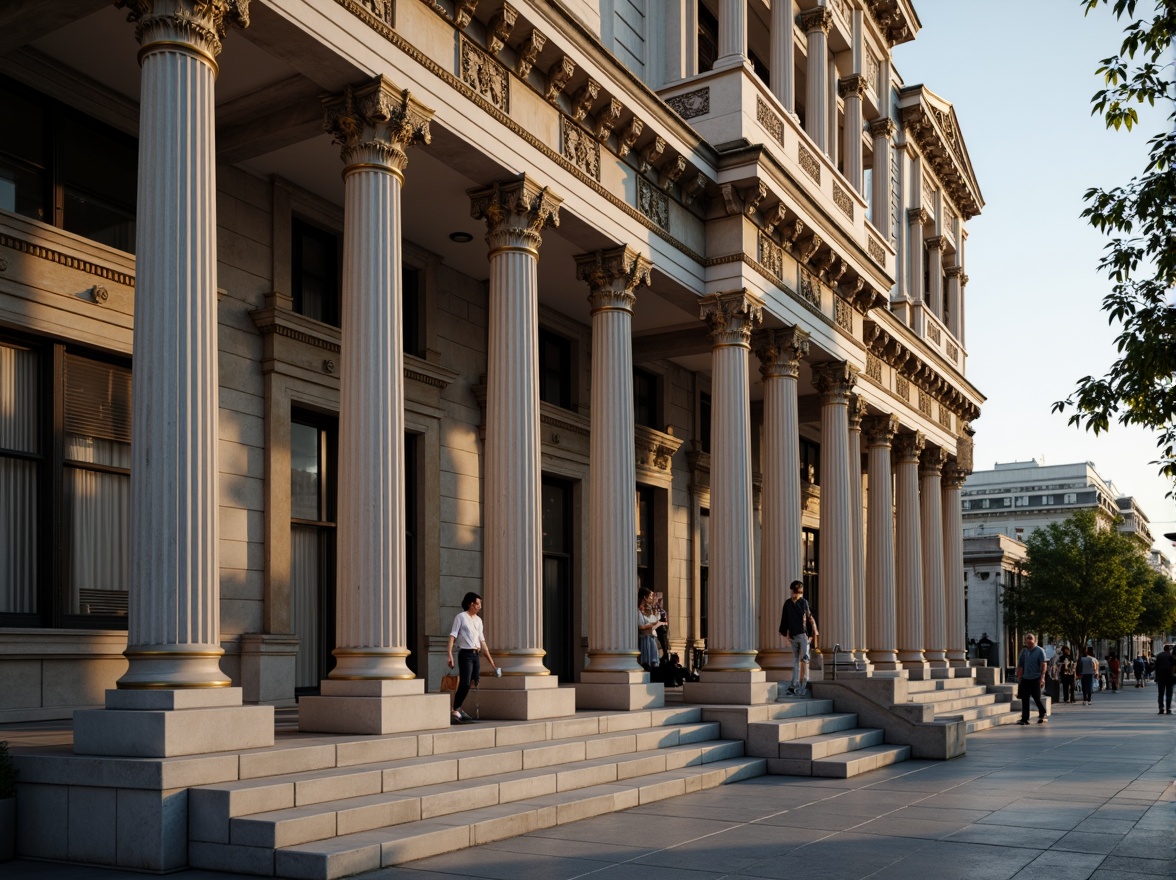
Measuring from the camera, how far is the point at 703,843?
1072cm

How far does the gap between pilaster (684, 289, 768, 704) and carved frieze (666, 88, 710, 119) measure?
325 centimetres

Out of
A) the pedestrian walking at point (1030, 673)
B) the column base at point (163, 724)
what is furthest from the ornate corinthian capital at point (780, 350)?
the column base at point (163, 724)

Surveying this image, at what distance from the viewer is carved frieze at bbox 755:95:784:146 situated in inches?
833

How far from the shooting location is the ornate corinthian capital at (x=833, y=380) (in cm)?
2525

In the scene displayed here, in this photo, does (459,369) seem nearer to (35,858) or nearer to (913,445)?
(35,858)

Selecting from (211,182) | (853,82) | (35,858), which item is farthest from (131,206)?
(853,82)

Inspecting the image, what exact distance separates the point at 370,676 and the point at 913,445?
2406 centimetres

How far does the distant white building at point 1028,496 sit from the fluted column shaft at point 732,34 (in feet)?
414

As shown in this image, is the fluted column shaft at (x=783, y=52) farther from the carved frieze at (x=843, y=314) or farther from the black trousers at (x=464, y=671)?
the black trousers at (x=464, y=671)

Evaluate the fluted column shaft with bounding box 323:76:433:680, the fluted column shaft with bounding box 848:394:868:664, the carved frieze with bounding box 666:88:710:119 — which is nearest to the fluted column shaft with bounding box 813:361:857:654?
the fluted column shaft with bounding box 848:394:868:664

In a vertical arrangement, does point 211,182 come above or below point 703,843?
above

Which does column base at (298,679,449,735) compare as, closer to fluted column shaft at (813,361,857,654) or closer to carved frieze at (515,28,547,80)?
carved frieze at (515,28,547,80)

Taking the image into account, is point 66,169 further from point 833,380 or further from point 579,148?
point 833,380

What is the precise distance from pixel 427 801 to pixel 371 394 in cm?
424
